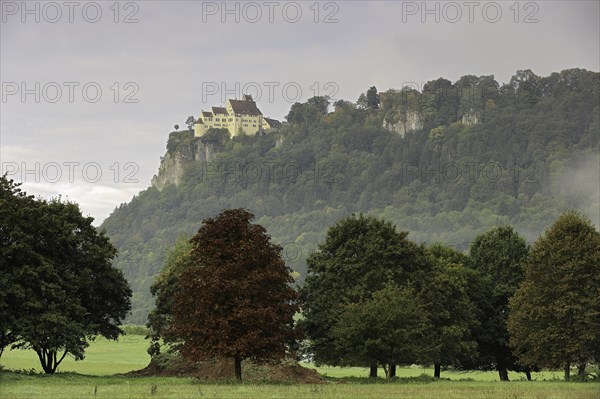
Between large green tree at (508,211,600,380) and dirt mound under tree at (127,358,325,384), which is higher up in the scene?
large green tree at (508,211,600,380)

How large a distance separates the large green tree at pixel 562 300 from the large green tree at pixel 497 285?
11.8 m

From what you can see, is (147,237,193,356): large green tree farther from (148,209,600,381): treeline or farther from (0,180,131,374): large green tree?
(0,180,131,374): large green tree

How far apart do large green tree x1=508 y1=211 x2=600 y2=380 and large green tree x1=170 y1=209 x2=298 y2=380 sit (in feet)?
64.5

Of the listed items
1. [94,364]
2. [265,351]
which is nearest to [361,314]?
[265,351]

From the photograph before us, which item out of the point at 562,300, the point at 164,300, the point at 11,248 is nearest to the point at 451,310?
the point at 562,300

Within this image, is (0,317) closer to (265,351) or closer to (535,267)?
(265,351)

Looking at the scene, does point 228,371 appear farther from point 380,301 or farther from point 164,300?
point 164,300

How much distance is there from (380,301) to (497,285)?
2413cm

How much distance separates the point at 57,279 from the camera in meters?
61.5

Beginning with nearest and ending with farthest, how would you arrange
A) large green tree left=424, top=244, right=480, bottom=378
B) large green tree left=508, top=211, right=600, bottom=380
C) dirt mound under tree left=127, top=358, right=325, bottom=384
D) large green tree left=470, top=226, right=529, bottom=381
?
dirt mound under tree left=127, top=358, right=325, bottom=384 → large green tree left=508, top=211, right=600, bottom=380 → large green tree left=424, top=244, right=480, bottom=378 → large green tree left=470, top=226, right=529, bottom=381

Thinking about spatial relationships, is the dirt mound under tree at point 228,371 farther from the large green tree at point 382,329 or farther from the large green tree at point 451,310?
the large green tree at point 451,310

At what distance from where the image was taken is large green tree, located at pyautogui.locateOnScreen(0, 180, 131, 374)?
194 feet

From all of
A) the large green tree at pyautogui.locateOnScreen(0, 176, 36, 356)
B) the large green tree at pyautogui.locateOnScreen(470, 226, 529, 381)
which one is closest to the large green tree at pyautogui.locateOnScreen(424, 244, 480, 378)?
the large green tree at pyautogui.locateOnScreen(470, 226, 529, 381)

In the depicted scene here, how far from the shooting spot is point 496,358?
83.8 m
